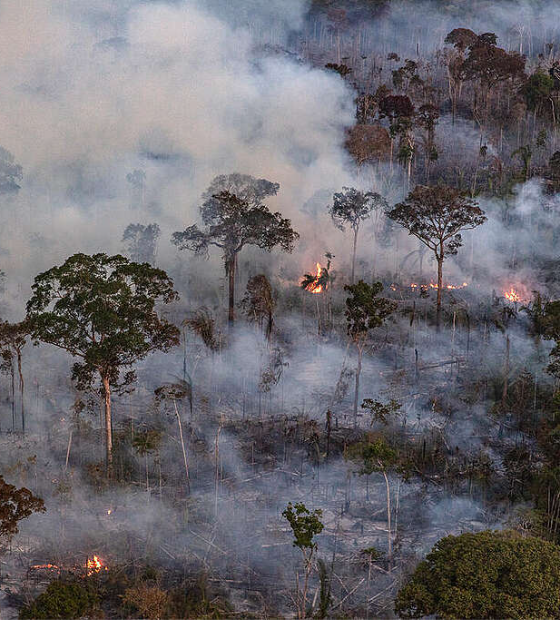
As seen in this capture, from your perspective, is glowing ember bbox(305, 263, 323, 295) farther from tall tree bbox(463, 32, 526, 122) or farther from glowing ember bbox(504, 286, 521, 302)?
tall tree bbox(463, 32, 526, 122)

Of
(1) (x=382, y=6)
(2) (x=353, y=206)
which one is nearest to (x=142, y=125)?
(2) (x=353, y=206)

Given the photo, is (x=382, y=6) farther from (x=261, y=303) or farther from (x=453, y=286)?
(x=261, y=303)

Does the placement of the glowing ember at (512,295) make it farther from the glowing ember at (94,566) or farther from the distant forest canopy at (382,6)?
the distant forest canopy at (382,6)

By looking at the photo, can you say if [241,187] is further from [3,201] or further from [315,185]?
[3,201]

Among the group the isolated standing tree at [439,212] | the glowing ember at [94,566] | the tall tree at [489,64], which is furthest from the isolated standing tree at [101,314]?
the tall tree at [489,64]

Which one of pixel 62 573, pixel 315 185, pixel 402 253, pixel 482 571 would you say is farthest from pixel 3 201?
pixel 482 571
